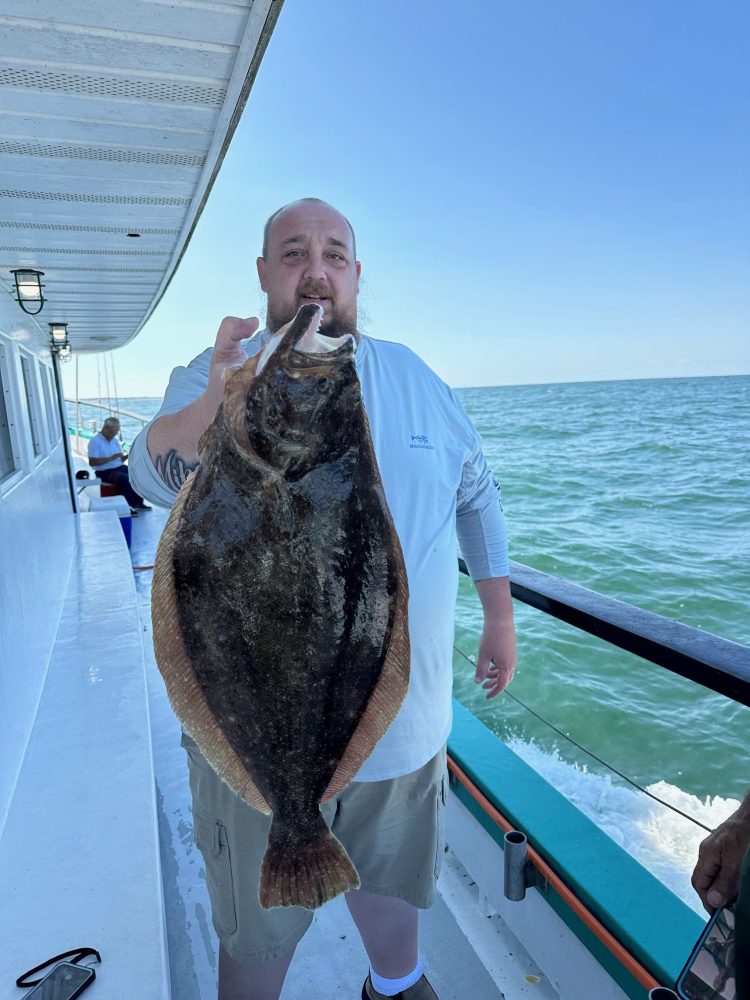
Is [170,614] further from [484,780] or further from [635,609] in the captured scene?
[484,780]

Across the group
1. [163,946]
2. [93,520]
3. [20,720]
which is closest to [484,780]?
[163,946]

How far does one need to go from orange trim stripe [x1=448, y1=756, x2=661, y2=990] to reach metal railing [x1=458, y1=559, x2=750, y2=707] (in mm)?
847

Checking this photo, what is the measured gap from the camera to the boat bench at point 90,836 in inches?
71.1

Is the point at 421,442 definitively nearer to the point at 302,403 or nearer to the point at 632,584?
the point at 302,403

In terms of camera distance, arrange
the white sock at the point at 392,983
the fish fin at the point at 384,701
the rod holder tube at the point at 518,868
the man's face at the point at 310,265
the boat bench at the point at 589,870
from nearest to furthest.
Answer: the fish fin at the point at 384,701 → the man's face at the point at 310,265 → the boat bench at the point at 589,870 → the white sock at the point at 392,983 → the rod holder tube at the point at 518,868

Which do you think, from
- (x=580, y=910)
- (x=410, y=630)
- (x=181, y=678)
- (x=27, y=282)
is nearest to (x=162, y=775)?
(x=580, y=910)

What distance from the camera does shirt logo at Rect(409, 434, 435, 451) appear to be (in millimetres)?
1699

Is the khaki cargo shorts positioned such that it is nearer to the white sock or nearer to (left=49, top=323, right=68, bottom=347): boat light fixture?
the white sock

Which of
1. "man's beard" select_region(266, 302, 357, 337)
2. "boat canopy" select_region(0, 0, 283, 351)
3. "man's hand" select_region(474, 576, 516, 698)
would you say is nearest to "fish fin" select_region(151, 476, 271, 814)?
"man's beard" select_region(266, 302, 357, 337)

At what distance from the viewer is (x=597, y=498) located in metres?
16.7

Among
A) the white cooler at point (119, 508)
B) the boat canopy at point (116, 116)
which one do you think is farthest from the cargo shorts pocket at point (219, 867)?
the white cooler at point (119, 508)

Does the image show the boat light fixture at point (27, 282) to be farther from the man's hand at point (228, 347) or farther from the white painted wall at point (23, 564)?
the man's hand at point (228, 347)

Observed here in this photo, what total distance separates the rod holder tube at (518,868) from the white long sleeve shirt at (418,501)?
2.57 feet

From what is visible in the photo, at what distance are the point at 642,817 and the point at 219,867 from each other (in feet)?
9.02
